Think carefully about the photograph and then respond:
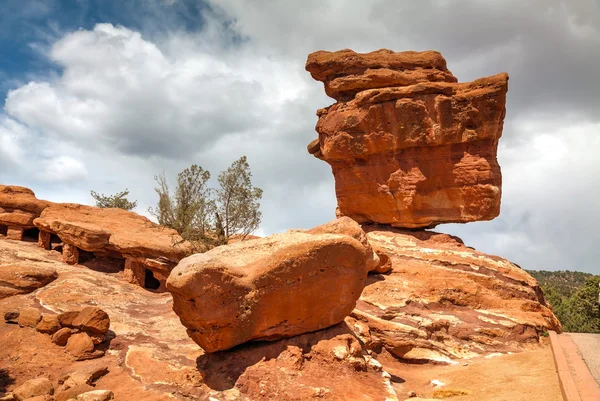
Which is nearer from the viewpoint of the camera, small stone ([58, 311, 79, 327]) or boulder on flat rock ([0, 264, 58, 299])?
small stone ([58, 311, 79, 327])

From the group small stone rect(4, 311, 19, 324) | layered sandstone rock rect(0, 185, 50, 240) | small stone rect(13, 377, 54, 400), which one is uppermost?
layered sandstone rock rect(0, 185, 50, 240)

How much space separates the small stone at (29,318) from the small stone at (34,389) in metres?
3.24

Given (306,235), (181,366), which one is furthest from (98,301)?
(306,235)

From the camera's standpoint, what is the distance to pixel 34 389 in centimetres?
873

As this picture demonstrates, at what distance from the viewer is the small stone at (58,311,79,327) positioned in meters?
11.4

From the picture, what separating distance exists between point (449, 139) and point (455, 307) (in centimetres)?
717

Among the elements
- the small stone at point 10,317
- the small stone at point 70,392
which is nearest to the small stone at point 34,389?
the small stone at point 70,392

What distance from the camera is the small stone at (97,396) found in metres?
8.34

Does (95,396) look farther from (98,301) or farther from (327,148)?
(327,148)

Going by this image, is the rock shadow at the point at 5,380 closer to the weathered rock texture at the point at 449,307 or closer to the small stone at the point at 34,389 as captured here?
the small stone at the point at 34,389

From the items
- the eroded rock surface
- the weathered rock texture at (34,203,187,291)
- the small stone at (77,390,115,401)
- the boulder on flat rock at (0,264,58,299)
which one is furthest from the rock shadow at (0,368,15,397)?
the weathered rock texture at (34,203,187,291)

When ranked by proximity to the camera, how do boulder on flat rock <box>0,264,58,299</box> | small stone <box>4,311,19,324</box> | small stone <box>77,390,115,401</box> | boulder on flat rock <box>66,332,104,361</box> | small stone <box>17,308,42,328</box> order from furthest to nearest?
boulder on flat rock <box>0,264,58,299</box>
small stone <box>4,311,19,324</box>
small stone <box>17,308,42,328</box>
boulder on flat rock <box>66,332,104,361</box>
small stone <box>77,390,115,401</box>

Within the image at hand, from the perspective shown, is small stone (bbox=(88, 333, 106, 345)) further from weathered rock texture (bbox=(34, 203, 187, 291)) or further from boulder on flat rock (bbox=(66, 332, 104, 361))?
weathered rock texture (bbox=(34, 203, 187, 291))

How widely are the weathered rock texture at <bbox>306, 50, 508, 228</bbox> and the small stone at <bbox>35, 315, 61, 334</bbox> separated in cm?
1307
